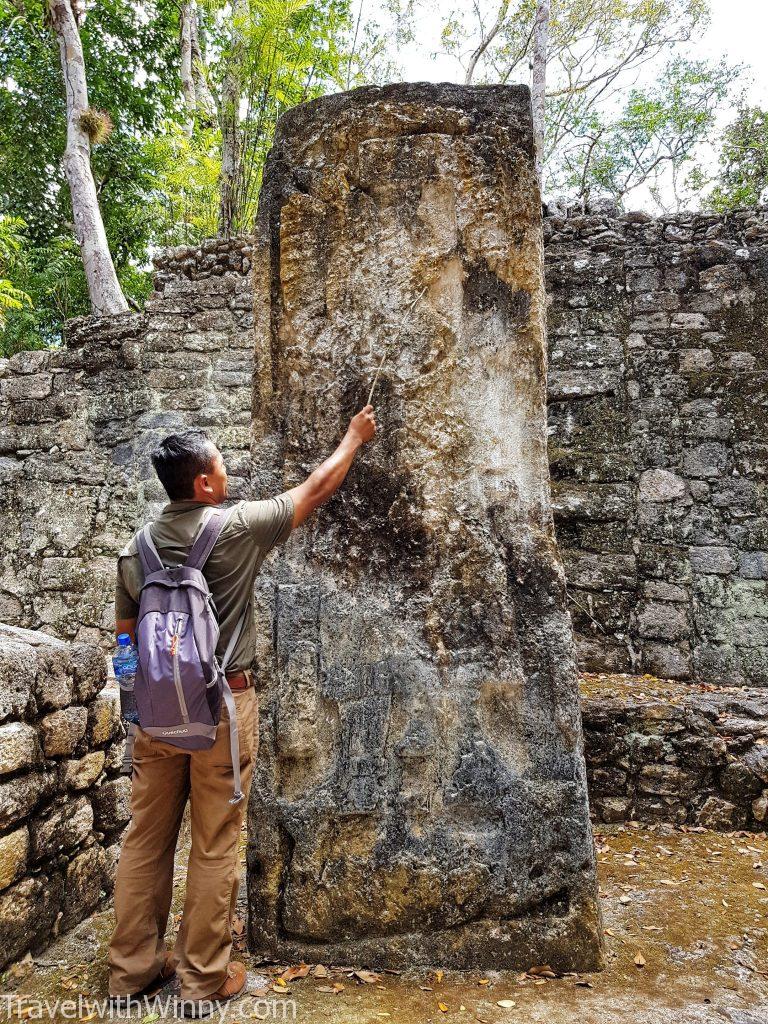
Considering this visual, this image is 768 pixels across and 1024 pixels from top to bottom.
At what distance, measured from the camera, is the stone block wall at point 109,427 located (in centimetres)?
515

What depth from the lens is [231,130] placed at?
7754mm

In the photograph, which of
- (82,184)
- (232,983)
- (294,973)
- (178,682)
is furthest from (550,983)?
(82,184)

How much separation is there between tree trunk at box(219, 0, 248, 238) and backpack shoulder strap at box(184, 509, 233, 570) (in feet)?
19.7

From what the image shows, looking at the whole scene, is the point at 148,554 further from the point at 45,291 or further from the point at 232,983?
the point at 45,291

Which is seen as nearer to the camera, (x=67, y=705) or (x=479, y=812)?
(x=479, y=812)

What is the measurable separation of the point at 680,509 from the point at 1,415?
4.97 meters

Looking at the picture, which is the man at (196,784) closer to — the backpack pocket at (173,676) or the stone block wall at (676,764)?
the backpack pocket at (173,676)

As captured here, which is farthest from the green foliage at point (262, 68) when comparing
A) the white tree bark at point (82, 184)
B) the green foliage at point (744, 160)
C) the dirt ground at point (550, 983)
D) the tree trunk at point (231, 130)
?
the dirt ground at point (550, 983)

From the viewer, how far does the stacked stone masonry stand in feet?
15.8

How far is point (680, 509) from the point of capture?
4891mm

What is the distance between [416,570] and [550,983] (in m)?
1.20

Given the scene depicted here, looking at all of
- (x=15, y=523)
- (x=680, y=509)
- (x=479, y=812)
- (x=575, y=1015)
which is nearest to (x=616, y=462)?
(x=680, y=509)

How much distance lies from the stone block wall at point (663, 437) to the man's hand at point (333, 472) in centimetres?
309

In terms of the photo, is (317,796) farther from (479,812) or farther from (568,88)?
(568,88)
